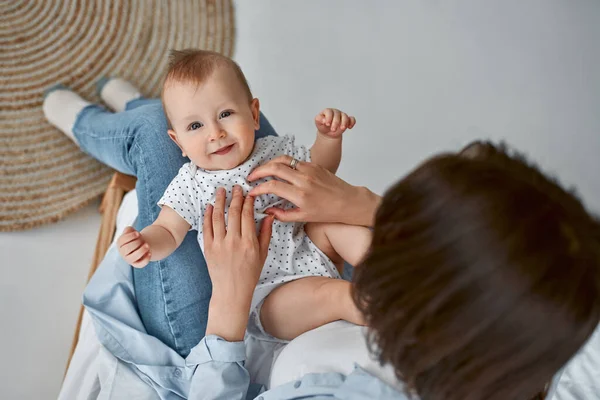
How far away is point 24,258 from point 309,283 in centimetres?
89

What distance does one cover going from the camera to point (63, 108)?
1.65m

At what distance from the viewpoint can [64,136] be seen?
1.71 metres

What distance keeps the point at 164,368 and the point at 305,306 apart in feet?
0.96

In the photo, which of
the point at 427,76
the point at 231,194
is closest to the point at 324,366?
the point at 231,194

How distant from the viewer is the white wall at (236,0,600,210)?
2.04 meters

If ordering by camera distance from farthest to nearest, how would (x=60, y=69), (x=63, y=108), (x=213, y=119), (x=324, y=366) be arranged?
(x=60, y=69), (x=63, y=108), (x=213, y=119), (x=324, y=366)

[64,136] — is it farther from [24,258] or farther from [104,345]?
[104,345]

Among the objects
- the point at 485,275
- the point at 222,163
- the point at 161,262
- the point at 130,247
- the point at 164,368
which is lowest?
the point at 164,368

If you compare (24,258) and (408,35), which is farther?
(408,35)

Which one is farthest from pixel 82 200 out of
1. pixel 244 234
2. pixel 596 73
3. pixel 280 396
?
pixel 596 73

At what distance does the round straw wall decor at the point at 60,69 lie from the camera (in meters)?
1.65

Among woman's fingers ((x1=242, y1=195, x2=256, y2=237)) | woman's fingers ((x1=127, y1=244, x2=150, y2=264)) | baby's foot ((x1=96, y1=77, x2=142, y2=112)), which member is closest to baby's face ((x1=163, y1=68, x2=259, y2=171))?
woman's fingers ((x1=242, y1=195, x2=256, y2=237))

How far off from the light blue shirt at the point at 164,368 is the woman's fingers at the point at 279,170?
293 millimetres

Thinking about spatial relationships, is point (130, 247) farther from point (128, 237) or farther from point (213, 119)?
point (213, 119)
